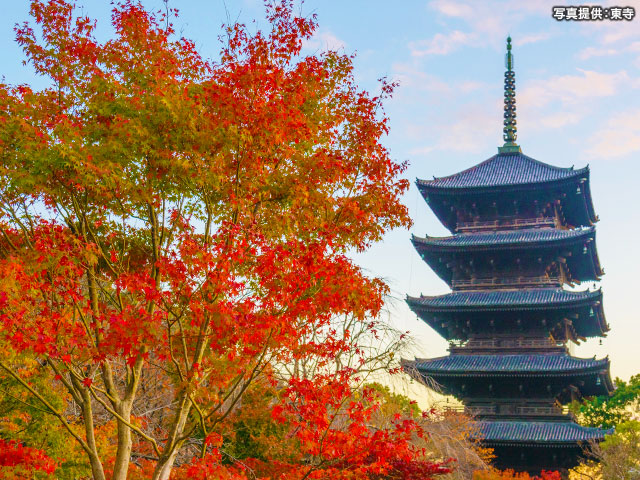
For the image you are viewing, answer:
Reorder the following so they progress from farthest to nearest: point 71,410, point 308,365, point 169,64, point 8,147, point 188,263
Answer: point 308,365
point 71,410
point 169,64
point 8,147
point 188,263

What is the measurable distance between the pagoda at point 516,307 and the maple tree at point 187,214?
18673 millimetres

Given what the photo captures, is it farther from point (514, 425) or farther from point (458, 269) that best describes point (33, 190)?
point (458, 269)

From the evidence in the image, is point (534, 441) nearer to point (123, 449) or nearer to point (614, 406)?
point (123, 449)

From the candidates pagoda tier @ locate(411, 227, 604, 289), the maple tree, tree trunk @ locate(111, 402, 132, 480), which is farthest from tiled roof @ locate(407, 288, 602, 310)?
tree trunk @ locate(111, 402, 132, 480)

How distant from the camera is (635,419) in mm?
61375

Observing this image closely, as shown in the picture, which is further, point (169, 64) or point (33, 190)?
point (169, 64)

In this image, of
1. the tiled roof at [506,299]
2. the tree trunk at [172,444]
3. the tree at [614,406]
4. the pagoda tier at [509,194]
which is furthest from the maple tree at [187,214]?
the tree at [614,406]

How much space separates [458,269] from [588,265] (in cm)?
698

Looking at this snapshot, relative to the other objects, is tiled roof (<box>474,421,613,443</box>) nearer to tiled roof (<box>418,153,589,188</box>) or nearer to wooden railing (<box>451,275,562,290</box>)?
wooden railing (<box>451,275,562,290</box>)

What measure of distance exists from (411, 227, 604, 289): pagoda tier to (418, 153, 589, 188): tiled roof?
7.65 feet

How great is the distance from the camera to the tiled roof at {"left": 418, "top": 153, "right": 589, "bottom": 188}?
33.7 meters

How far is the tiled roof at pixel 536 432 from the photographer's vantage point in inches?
1129

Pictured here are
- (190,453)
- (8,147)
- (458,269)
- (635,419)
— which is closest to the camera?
→ (8,147)

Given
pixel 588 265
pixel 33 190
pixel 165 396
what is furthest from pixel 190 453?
pixel 588 265
